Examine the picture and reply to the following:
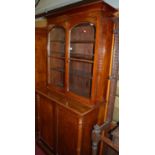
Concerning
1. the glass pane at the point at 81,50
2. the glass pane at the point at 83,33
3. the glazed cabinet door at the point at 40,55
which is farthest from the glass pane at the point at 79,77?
the glazed cabinet door at the point at 40,55

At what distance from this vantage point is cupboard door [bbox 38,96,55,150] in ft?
6.73

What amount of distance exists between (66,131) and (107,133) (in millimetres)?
505

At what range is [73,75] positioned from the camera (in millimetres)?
2061

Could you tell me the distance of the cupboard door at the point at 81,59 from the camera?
1831 mm

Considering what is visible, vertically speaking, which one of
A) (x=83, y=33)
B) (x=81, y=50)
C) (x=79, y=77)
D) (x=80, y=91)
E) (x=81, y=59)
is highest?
(x=83, y=33)

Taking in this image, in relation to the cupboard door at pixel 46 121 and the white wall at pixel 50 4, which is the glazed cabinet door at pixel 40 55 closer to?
the cupboard door at pixel 46 121

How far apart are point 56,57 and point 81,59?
0.57m

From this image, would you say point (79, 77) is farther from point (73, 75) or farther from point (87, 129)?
point (87, 129)

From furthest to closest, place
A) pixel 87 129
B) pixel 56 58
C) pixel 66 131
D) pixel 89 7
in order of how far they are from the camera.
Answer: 1. pixel 56 58
2. pixel 66 131
3. pixel 87 129
4. pixel 89 7

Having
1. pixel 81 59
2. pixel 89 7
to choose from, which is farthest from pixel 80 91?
pixel 89 7

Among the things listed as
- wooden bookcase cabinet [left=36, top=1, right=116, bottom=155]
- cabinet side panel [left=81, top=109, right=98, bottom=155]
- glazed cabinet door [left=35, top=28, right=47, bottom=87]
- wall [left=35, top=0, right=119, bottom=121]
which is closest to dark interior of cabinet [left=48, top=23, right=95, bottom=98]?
wooden bookcase cabinet [left=36, top=1, right=116, bottom=155]

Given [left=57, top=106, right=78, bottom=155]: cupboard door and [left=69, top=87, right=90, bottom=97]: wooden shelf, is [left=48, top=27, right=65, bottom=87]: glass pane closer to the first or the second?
[left=69, top=87, right=90, bottom=97]: wooden shelf
